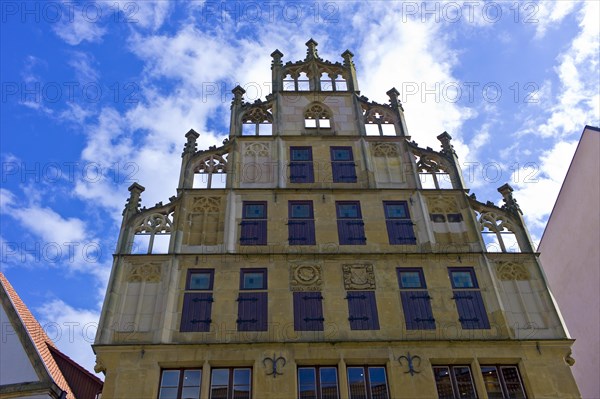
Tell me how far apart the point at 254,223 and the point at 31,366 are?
710 centimetres

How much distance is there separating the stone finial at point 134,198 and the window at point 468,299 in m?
9.76

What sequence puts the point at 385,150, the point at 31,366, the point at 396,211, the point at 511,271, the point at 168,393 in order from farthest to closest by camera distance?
the point at 385,150
the point at 396,211
the point at 511,271
the point at 31,366
the point at 168,393

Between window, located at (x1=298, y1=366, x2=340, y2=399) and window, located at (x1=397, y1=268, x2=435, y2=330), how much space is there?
249cm

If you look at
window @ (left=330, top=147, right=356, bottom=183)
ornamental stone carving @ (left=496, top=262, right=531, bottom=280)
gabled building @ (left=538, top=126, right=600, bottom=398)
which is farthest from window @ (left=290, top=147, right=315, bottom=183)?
gabled building @ (left=538, top=126, right=600, bottom=398)

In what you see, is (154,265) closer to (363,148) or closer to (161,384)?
(161,384)

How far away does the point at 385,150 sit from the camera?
64.3 ft

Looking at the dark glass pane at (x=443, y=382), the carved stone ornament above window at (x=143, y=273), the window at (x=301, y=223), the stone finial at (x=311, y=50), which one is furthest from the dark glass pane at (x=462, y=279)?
the stone finial at (x=311, y=50)


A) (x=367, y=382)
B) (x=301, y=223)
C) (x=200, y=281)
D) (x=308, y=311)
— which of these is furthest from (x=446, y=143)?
(x=200, y=281)

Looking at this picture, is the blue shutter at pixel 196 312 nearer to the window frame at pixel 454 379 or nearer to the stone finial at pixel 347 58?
the window frame at pixel 454 379

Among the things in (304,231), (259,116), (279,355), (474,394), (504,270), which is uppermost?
(259,116)

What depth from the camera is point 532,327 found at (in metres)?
14.8

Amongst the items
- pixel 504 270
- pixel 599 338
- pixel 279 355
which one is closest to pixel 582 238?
pixel 599 338

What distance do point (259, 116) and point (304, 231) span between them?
239 inches

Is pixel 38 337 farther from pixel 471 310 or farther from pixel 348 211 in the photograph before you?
pixel 471 310
